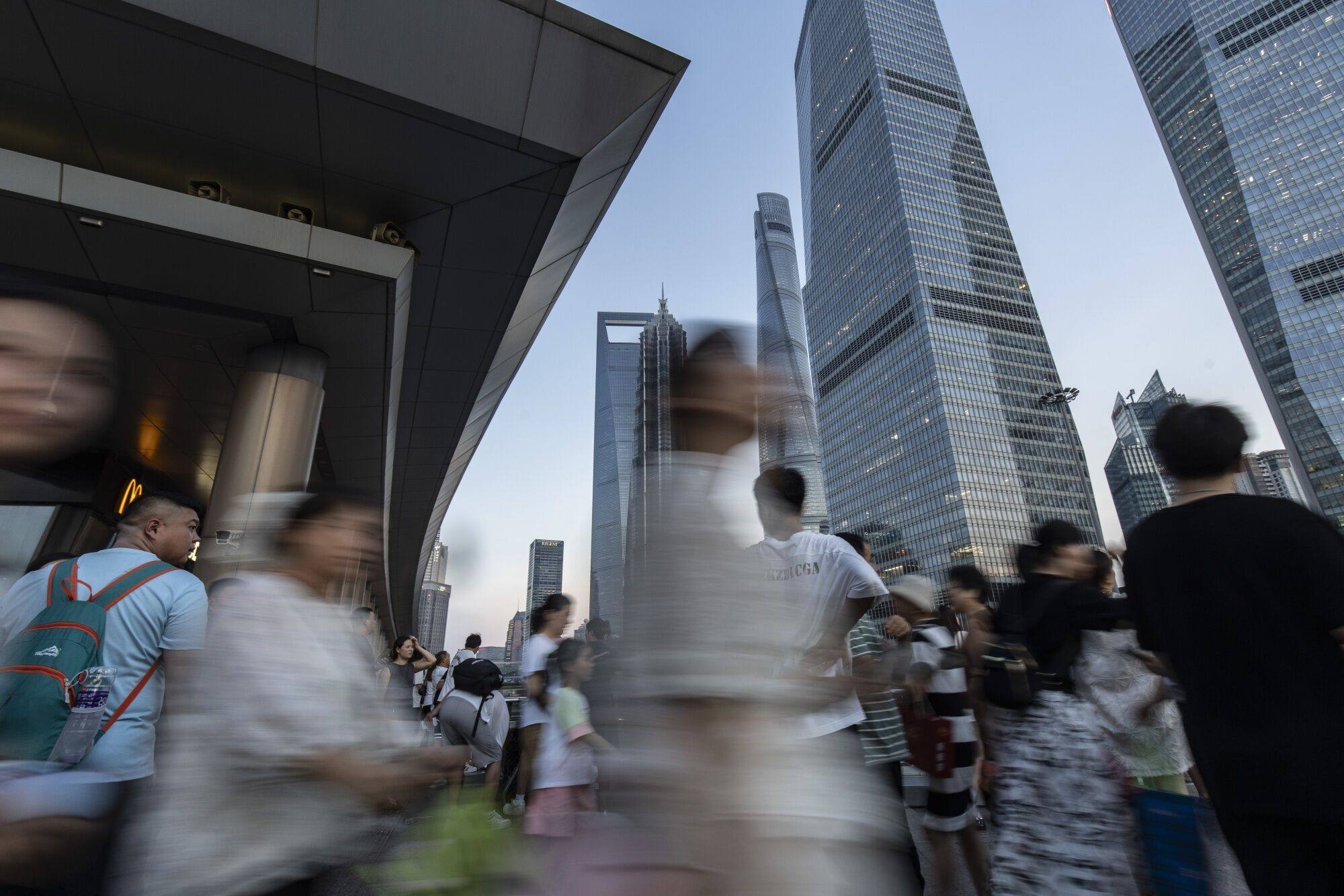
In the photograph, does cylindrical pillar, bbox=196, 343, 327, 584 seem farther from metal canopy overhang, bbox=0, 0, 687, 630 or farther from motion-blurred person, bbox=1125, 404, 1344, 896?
motion-blurred person, bbox=1125, 404, 1344, 896

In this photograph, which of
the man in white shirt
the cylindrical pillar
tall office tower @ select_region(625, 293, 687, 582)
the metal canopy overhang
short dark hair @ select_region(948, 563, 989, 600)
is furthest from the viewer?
the cylindrical pillar

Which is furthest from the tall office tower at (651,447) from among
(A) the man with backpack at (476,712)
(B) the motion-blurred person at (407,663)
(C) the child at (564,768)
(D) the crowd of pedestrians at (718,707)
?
(B) the motion-blurred person at (407,663)

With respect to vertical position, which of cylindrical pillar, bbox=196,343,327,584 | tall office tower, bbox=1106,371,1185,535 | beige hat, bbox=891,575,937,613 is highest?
tall office tower, bbox=1106,371,1185,535

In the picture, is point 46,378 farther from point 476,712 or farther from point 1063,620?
point 476,712

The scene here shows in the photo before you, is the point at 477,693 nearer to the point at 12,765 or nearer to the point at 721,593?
the point at 12,765

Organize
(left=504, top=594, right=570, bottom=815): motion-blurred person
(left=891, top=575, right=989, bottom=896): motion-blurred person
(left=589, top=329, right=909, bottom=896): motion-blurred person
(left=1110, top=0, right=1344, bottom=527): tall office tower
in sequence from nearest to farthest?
(left=589, top=329, right=909, bottom=896): motion-blurred person → (left=891, top=575, right=989, bottom=896): motion-blurred person → (left=504, top=594, right=570, bottom=815): motion-blurred person → (left=1110, top=0, right=1344, bottom=527): tall office tower

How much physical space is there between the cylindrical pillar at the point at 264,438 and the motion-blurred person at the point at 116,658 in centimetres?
438

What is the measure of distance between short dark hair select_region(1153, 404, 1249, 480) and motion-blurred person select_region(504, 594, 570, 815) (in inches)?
119

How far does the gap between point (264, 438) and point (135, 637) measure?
215 inches

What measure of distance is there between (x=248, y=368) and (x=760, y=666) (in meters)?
7.69

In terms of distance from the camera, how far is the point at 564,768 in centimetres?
301

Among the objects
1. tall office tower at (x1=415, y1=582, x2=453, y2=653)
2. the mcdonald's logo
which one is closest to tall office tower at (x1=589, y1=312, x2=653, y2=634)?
tall office tower at (x1=415, y1=582, x2=453, y2=653)

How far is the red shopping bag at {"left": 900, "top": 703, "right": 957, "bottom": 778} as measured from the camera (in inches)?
98.9

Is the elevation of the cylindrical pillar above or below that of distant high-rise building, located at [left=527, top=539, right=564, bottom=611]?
below
